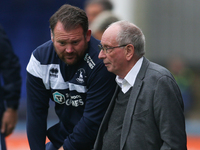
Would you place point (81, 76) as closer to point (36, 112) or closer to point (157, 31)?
point (36, 112)

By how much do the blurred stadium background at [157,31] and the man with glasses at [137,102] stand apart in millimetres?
6459

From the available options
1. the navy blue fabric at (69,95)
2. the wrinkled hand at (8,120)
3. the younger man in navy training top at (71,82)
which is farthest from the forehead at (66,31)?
the wrinkled hand at (8,120)

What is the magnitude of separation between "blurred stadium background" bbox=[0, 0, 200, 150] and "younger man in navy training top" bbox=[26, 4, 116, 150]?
5.96 metres

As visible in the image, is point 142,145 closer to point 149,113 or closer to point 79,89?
point 149,113

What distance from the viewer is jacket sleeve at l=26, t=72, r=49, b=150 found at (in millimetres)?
3254

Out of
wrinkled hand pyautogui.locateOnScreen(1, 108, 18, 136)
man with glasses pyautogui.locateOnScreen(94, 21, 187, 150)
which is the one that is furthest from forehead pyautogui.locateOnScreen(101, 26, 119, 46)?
wrinkled hand pyautogui.locateOnScreen(1, 108, 18, 136)

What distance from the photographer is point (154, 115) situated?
102 inches

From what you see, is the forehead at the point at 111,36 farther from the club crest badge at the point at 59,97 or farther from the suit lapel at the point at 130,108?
the club crest badge at the point at 59,97

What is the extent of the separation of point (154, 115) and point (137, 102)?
16 cm

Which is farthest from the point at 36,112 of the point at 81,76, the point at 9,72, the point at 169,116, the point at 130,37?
the point at 169,116

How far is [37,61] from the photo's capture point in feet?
10.4

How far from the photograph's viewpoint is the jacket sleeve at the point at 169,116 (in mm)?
2529

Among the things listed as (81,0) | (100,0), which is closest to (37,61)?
(100,0)

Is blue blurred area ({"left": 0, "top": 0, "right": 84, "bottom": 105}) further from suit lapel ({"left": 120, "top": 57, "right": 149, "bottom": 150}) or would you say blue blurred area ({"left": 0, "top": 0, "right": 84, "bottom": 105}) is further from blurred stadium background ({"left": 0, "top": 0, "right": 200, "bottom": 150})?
suit lapel ({"left": 120, "top": 57, "right": 149, "bottom": 150})
